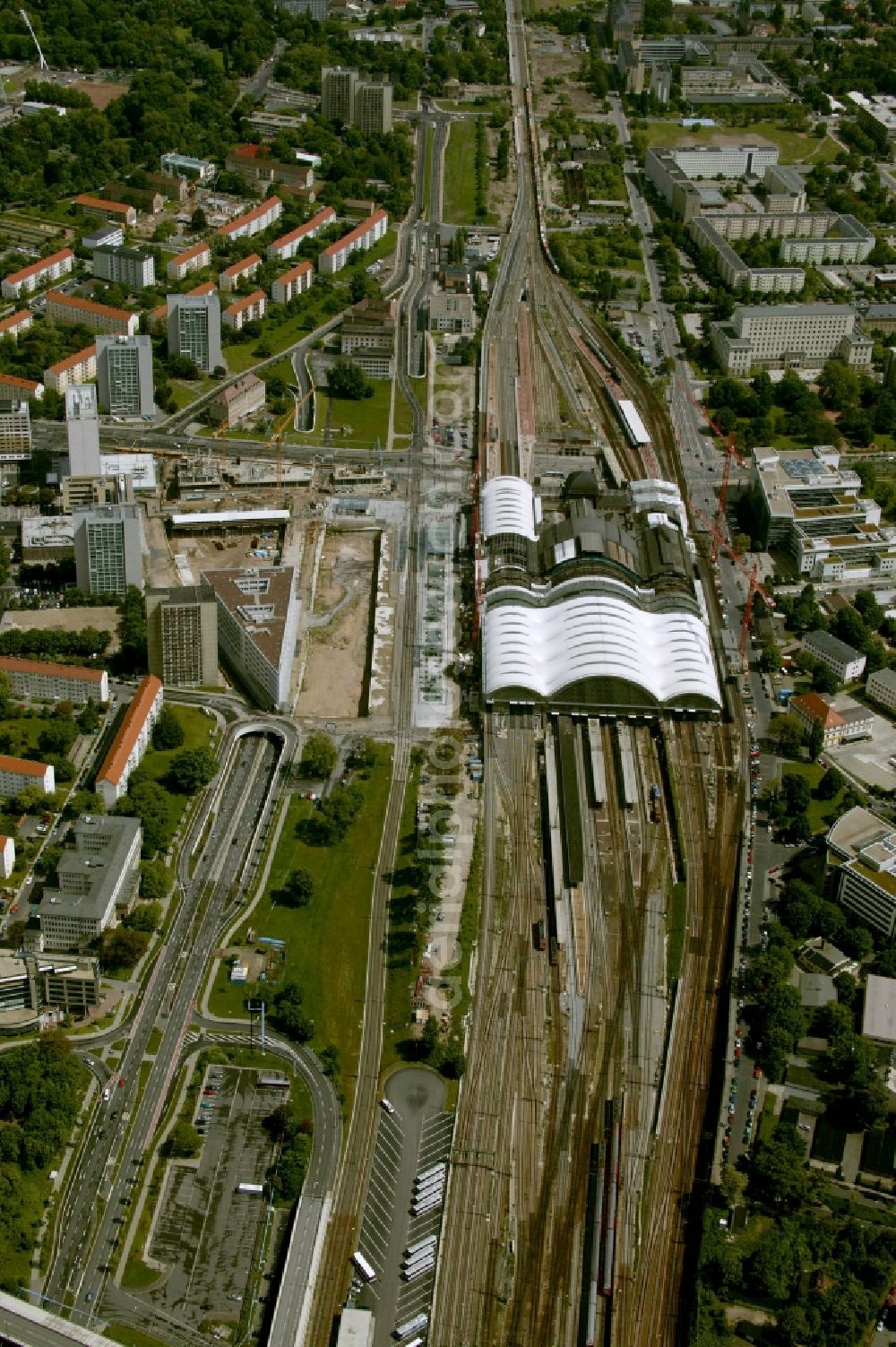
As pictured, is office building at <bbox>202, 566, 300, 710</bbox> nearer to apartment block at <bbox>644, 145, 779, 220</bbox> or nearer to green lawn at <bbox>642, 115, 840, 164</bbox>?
apartment block at <bbox>644, 145, 779, 220</bbox>

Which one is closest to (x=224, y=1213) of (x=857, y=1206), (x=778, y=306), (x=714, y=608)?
(x=857, y=1206)

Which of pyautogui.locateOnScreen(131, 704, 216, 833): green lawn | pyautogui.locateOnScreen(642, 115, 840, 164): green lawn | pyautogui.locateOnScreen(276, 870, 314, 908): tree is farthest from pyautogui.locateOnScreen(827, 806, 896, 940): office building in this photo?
pyautogui.locateOnScreen(642, 115, 840, 164): green lawn

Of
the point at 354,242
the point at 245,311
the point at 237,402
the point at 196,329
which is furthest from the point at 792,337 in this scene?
the point at 196,329

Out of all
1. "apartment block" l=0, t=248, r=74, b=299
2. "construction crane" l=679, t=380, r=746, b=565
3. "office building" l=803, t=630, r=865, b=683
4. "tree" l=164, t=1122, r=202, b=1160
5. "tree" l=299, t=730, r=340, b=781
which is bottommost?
"tree" l=164, t=1122, r=202, b=1160

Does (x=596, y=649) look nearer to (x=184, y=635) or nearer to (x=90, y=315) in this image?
(x=184, y=635)

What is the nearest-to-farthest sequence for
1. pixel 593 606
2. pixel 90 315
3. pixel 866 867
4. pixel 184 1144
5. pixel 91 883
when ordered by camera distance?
pixel 184 1144, pixel 91 883, pixel 866 867, pixel 593 606, pixel 90 315

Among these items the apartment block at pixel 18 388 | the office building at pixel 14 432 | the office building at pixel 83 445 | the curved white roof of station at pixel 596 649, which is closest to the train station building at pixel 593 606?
the curved white roof of station at pixel 596 649

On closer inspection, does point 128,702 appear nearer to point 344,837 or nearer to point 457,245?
point 344,837
